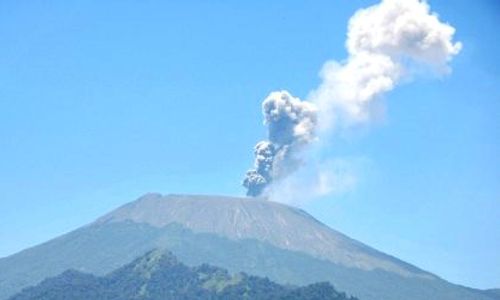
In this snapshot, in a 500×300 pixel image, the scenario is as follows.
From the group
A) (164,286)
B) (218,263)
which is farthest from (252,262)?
(164,286)

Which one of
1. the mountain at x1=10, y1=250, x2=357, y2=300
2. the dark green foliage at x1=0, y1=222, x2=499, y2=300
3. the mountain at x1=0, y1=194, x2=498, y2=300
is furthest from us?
the mountain at x1=0, y1=194, x2=498, y2=300

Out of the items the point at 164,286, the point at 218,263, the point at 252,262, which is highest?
the point at 252,262

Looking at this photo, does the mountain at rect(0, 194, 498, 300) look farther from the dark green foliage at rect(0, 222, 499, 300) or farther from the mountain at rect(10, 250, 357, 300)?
the mountain at rect(10, 250, 357, 300)

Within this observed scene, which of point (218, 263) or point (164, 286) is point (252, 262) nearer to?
point (218, 263)

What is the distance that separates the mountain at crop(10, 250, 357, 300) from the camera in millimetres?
113819

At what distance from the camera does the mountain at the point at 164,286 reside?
11382 centimetres

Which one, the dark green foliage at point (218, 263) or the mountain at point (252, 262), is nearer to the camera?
the dark green foliage at point (218, 263)

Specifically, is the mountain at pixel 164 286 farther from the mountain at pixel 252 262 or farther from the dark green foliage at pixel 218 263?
the mountain at pixel 252 262

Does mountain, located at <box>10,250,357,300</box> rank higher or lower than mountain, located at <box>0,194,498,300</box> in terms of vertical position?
lower

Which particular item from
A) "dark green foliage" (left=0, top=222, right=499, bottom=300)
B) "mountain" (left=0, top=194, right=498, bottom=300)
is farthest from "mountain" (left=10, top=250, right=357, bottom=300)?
"mountain" (left=0, top=194, right=498, bottom=300)

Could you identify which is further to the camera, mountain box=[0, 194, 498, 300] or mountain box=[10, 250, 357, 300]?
mountain box=[0, 194, 498, 300]

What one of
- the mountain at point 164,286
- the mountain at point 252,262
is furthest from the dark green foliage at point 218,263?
the mountain at point 164,286

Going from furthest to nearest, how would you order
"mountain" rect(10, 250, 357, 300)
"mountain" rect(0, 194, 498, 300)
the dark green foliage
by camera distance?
"mountain" rect(0, 194, 498, 300)
the dark green foliage
"mountain" rect(10, 250, 357, 300)

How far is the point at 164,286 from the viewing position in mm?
123750
